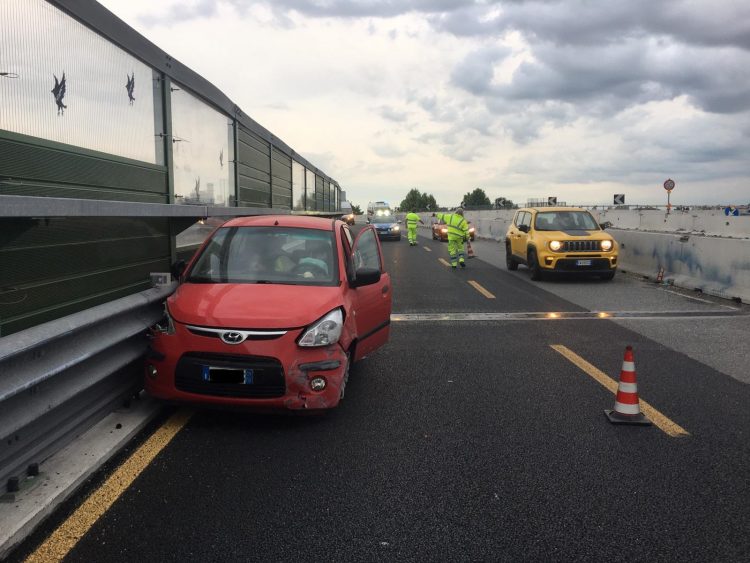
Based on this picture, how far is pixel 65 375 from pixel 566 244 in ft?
39.0

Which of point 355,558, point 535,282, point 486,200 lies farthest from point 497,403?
point 486,200

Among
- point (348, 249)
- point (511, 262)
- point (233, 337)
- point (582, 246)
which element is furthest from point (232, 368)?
point (511, 262)

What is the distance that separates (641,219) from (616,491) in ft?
112

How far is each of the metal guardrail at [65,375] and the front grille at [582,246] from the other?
10696mm

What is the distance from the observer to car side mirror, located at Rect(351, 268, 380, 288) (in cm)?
541

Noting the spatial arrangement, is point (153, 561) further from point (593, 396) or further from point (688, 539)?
point (593, 396)

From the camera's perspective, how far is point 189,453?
4039 mm

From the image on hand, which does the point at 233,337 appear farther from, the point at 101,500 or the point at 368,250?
the point at 368,250

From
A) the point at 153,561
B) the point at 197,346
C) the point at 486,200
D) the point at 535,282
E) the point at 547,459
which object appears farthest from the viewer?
the point at 486,200

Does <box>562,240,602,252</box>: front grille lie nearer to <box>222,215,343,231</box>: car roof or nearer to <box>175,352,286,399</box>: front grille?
<box>222,215,343,231</box>: car roof

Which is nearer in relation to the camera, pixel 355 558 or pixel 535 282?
pixel 355 558

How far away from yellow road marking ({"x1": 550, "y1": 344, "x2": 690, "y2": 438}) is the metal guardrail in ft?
13.4

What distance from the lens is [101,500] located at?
335 centimetres

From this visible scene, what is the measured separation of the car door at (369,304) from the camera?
5492mm
